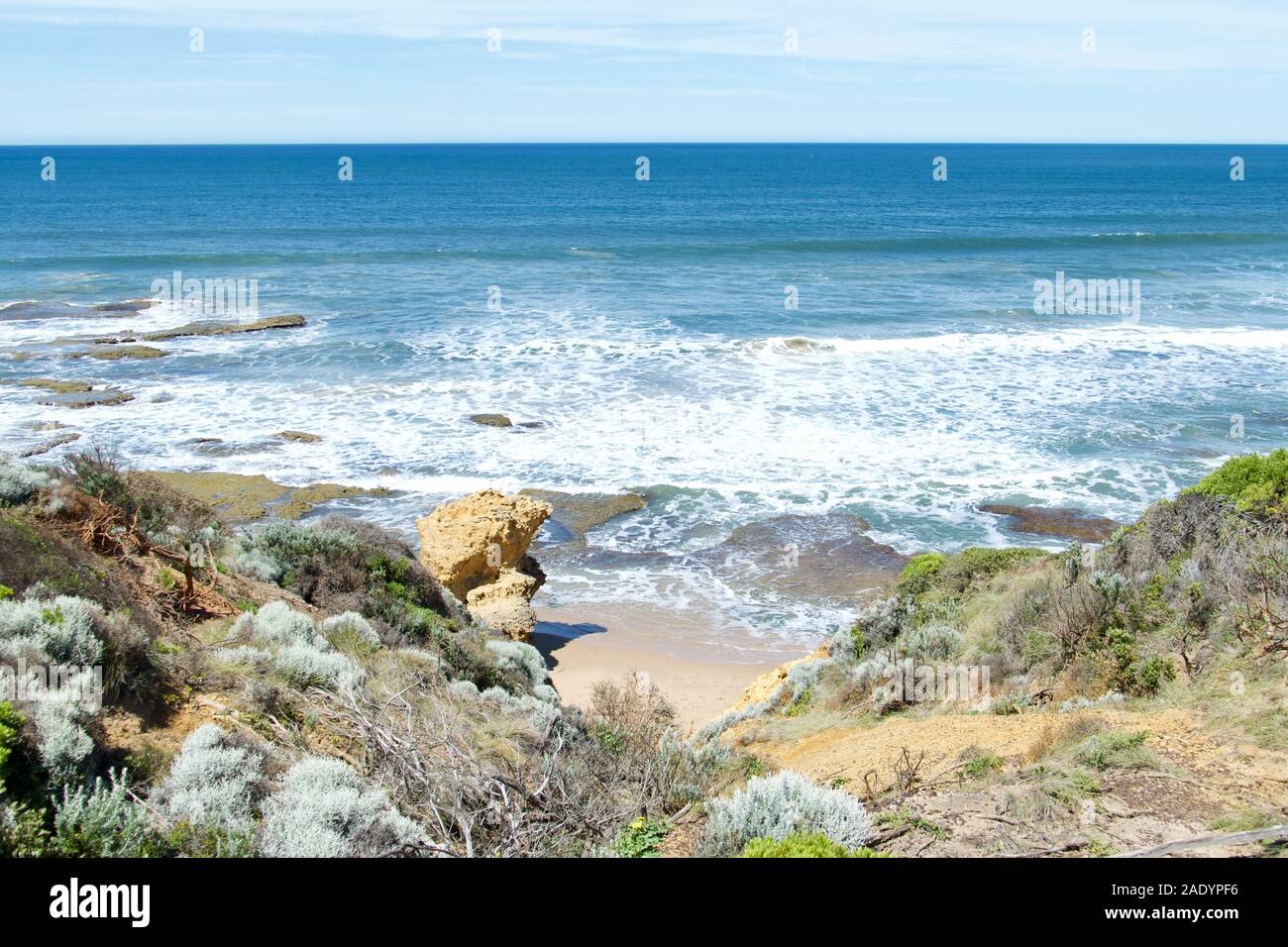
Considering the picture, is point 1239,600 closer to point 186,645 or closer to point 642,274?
point 186,645

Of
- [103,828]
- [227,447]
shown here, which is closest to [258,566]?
[103,828]

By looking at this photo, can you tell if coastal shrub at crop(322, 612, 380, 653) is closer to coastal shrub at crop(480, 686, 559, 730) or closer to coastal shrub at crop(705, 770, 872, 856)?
coastal shrub at crop(480, 686, 559, 730)

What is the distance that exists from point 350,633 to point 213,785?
3854 millimetres

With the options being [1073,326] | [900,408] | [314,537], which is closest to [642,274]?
[1073,326]

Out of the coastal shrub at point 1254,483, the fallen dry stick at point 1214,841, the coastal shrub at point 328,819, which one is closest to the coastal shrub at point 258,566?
the coastal shrub at point 328,819

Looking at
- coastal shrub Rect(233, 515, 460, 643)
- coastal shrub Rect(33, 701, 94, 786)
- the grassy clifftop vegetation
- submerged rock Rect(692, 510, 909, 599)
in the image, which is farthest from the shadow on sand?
coastal shrub Rect(33, 701, 94, 786)

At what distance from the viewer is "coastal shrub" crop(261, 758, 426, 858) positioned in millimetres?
4590

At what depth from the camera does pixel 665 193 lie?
85.5m

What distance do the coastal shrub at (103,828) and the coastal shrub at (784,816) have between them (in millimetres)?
2763

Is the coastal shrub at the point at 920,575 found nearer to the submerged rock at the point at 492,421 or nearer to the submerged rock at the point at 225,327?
the submerged rock at the point at 492,421

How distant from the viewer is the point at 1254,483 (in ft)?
38.9

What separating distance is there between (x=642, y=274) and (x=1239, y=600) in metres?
37.8

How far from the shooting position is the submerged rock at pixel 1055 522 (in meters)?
17.8

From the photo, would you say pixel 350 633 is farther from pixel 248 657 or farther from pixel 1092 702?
pixel 1092 702
